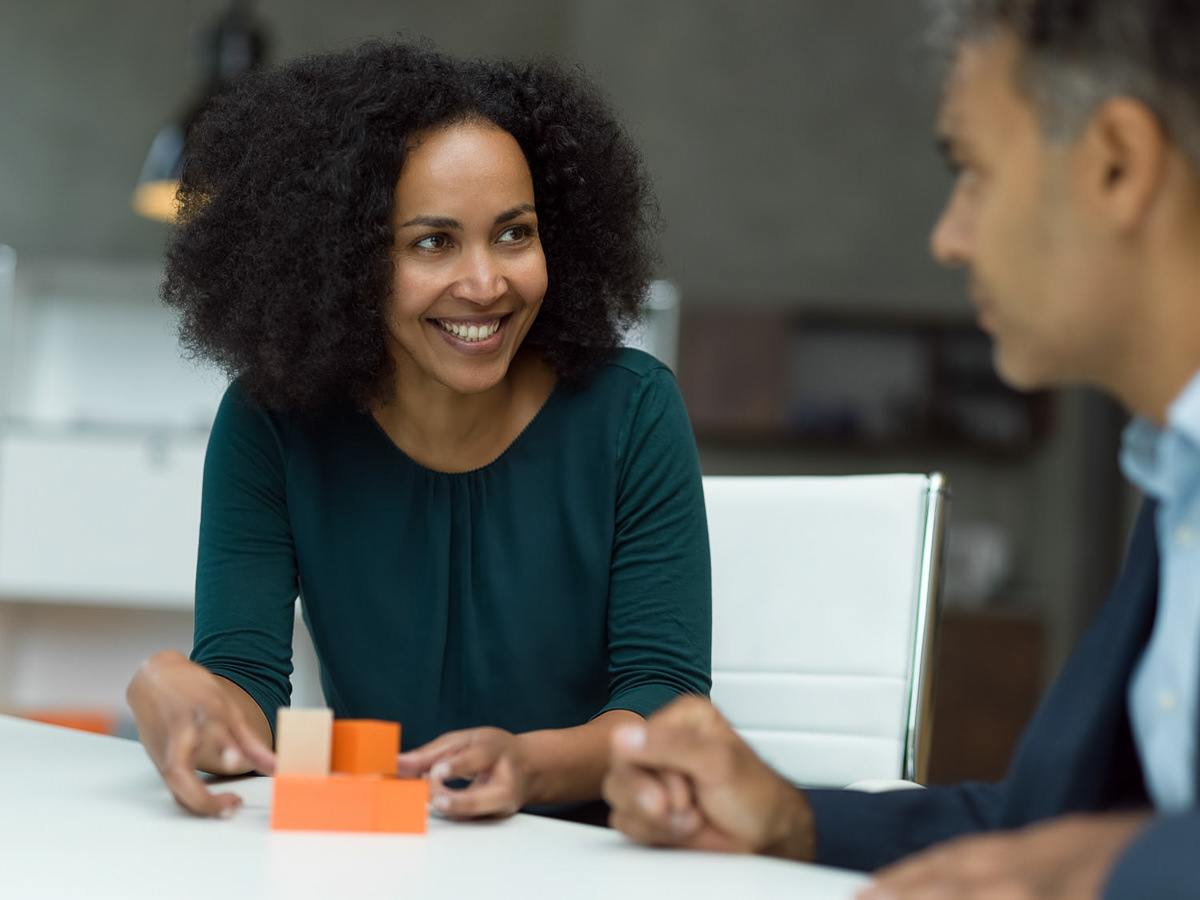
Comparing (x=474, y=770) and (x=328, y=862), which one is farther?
(x=474, y=770)

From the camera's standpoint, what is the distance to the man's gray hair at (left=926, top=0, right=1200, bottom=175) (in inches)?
24.7

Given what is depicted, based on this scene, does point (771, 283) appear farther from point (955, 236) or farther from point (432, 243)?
point (955, 236)

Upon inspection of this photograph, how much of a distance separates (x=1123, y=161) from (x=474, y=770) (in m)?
0.60

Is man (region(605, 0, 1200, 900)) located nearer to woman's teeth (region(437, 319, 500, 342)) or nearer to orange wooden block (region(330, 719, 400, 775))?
orange wooden block (region(330, 719, 400, 775))

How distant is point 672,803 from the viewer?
804mm

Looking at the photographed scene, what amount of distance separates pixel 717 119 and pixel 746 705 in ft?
13.8

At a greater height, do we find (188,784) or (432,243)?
(432,243)

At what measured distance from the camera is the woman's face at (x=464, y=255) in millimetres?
1327

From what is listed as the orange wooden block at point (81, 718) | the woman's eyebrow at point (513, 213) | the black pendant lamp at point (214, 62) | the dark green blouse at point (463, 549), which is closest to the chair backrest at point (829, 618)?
the dark green blouse at point (463, 549)

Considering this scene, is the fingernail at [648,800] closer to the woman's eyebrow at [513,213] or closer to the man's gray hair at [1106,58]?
the man's gray hair at [1106,58]

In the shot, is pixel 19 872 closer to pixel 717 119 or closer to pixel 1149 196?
pixel 1149 196

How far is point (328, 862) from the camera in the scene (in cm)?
76

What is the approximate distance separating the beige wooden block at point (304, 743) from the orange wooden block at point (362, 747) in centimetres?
2

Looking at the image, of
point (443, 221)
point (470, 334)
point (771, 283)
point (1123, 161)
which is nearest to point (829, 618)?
point (470, 334)
